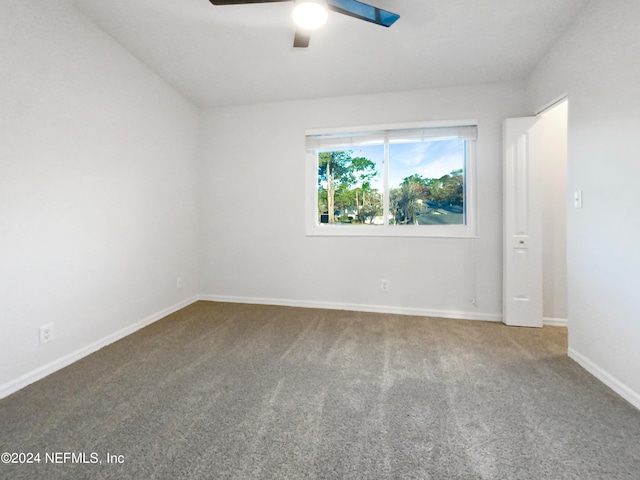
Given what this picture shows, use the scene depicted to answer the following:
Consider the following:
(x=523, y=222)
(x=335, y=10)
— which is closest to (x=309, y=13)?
(x=335, y=10)

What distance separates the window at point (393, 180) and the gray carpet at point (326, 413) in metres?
1.30

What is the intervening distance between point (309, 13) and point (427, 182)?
2.04 meters

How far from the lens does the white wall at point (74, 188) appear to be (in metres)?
1.67

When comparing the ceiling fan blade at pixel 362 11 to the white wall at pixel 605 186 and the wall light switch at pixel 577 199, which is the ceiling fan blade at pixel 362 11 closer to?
the white wall at pixel 605 186

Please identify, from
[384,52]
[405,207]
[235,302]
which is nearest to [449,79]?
[384,52]

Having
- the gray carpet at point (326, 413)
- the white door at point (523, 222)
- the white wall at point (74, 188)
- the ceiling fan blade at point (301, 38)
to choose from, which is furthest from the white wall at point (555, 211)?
the white wall at point (74, 188)

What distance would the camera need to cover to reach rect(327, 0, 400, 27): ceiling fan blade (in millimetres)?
1536

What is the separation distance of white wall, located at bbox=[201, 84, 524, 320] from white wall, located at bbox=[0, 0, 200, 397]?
654mm

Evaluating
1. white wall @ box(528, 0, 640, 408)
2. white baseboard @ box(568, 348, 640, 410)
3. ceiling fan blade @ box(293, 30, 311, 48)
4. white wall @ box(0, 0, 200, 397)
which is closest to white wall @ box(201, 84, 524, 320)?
white wall @ box(0, 0, 200, 397)

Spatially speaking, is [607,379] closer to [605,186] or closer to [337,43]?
[605,186]


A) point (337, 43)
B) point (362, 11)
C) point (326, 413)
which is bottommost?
point (326, 413)

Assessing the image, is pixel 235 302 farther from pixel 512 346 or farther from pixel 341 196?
pixel 512 346

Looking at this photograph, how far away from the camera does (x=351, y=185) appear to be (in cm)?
329

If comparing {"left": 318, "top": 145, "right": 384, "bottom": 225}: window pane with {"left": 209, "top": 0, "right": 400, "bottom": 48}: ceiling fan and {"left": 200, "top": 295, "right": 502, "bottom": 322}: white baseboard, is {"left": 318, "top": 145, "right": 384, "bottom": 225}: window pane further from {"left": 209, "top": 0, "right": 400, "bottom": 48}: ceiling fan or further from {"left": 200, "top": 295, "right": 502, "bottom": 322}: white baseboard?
{"left": 209, "top": 0, "right": 400, "bottom": 48}: ceiling fan
